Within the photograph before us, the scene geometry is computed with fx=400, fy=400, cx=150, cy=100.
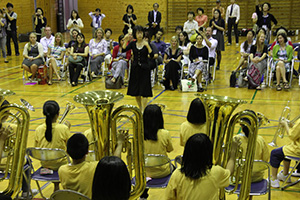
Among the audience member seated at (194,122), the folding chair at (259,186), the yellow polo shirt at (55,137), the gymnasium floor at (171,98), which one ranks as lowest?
the gymnasium floor at (171,98)

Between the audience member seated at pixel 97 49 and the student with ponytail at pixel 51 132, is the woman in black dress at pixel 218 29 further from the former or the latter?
the student with ponytail at pixel 51 132

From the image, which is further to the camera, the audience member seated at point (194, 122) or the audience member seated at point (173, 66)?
the audience member seated at point (173, 66)

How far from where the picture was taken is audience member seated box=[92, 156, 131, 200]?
2.45 metres

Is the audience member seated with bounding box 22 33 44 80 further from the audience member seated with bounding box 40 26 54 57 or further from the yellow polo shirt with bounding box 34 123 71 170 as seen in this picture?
the yellow polo shirt with bounding box 34 123 71 170

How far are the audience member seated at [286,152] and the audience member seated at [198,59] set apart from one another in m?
4.71

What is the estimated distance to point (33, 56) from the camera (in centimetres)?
1041

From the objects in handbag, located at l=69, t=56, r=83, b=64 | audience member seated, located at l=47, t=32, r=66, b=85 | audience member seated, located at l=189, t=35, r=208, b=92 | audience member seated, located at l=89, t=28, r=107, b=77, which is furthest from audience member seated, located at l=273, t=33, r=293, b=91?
audience member seated, located at l=47, t=32, r=66, b=85

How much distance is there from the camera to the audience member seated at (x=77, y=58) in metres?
10.1

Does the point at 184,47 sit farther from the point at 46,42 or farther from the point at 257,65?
the point at 46,42

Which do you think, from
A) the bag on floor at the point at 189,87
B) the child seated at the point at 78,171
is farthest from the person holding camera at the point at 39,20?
the child seated at the point at 78,171

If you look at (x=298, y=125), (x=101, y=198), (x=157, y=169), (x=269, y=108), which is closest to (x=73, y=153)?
(x=101, y=198)

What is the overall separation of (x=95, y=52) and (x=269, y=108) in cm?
505

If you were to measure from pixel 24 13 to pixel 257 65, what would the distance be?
1325 centimetres

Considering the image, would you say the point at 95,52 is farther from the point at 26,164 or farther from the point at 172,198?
the point at 172,198
